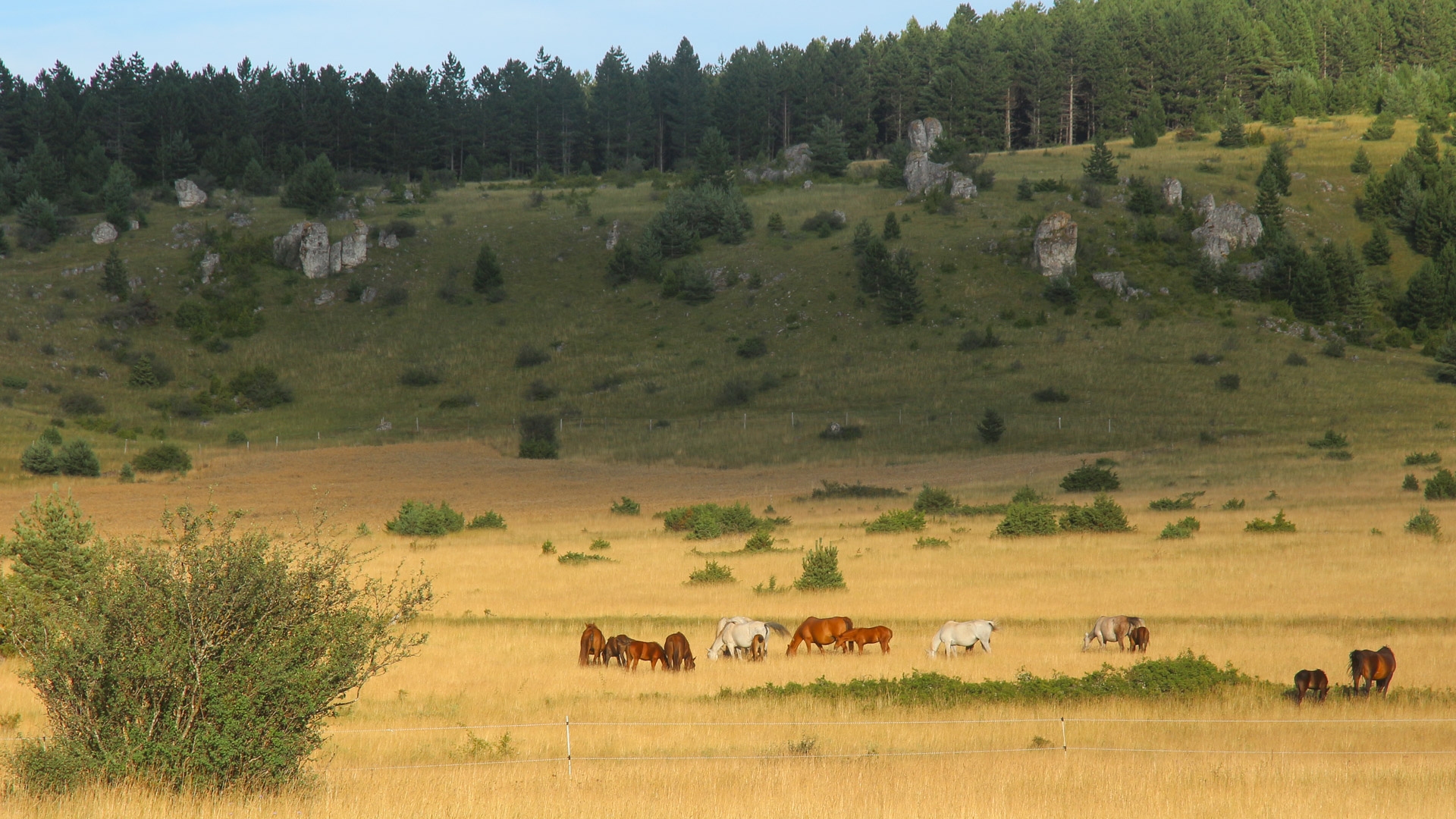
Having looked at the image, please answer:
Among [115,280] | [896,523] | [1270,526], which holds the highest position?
[115,280]

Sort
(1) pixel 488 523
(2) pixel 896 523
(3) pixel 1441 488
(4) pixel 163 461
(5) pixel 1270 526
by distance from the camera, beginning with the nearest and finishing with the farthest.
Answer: (5) pixel 1270 526, (2) pixel 896 523, (3) pixel 1441 488, (1) pixel 488 523, (4) pixel 163 461

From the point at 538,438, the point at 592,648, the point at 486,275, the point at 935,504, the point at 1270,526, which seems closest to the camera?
the point at 592,648

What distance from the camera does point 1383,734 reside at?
527 inches

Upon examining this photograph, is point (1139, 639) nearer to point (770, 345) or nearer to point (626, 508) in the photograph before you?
point (626, 508)

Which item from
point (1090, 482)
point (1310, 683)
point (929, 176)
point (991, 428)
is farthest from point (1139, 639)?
point (929, 176)

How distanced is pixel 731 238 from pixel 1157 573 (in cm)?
8286

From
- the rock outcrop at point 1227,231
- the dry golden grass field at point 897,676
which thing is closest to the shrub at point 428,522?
the dry golden grass field at point 897,676

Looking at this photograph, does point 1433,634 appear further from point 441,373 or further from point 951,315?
point 441,373

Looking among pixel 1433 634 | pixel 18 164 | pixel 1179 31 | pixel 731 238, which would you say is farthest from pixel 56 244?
pixel 1179 31

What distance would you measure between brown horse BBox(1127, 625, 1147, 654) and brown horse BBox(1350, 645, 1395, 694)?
3735 millimetres

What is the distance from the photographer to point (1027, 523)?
3519 cm

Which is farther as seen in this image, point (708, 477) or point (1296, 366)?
point (1296, 366)

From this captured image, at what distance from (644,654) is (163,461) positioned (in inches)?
1879

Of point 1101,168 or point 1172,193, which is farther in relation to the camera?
point 1101,168
